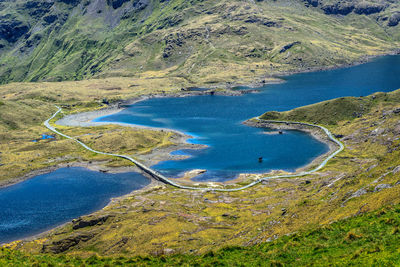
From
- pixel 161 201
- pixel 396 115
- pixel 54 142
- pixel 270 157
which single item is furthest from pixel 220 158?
pixel 54 142

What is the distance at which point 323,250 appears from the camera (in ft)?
134

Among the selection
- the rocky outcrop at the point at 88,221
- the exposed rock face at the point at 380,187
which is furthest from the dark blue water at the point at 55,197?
the exposed rock face at the point at 380,187

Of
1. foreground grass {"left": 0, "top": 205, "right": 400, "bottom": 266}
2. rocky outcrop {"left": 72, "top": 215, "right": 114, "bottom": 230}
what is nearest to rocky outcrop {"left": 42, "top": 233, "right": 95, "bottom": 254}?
rocky outcrop {"left": 72, "top": 215, "right": 114, "bottom": 230}

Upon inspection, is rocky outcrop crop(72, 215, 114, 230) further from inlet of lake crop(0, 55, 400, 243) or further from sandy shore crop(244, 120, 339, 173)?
sandy shore crop(244, 120, 339, 173)

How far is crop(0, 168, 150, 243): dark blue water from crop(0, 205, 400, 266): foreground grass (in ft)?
185

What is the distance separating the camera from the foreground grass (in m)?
34.2

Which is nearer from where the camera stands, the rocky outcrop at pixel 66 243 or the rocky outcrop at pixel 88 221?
the rocky outcrop at pixel 66 243

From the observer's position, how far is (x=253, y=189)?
116375 millimetres

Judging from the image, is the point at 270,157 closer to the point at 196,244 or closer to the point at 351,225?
the point at 196,244

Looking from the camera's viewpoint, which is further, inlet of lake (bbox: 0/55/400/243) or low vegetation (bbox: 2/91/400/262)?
inlet of lake (bbox: 0/55/400/243)

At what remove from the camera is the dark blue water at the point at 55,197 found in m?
106

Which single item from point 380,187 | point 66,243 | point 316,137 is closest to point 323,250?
point 380,187

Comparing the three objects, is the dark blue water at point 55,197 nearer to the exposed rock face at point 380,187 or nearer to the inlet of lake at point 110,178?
the inlet of lake at point 110,178

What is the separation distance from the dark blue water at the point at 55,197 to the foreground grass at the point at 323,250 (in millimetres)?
56331
